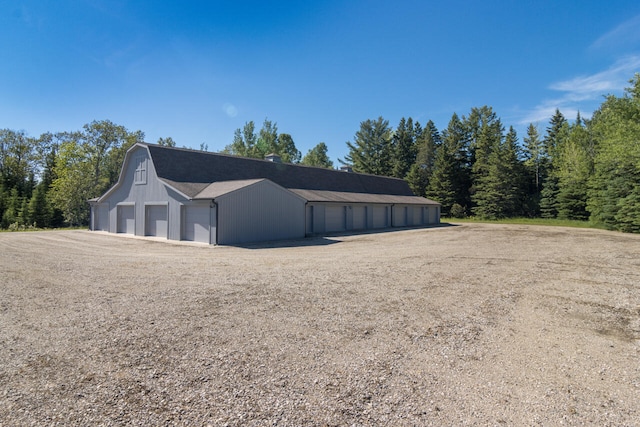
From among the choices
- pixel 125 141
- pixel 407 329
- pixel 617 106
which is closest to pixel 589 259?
pixel 407 329

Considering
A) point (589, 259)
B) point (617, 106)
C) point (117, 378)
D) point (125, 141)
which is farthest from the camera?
point (125, 141)

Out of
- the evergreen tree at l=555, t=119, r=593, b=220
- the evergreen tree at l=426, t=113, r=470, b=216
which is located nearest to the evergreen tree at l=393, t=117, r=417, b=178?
the evergreen tree at l=426, t=113, r=470, b=216

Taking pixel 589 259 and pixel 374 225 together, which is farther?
pixel 374 225

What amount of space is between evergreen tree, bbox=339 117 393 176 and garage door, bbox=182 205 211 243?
39.0 meters

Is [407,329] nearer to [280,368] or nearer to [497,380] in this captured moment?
[497,380]

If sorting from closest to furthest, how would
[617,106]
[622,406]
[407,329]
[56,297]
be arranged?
[622,406]
[407,329]
[56,297]
[617,106]

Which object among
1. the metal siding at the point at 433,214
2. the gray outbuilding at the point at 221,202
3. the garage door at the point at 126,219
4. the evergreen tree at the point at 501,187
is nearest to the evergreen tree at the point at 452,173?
the evergreen tree at the point at 501,187

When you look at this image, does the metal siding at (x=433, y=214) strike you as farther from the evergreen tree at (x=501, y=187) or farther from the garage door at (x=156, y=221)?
the garage door at (x=156, y=221)

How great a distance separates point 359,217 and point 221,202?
43.2ft

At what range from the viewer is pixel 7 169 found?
43.6 m

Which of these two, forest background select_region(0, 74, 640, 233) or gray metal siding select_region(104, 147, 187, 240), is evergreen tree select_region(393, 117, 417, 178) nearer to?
forest background select_region(0, 74, 640, 233)

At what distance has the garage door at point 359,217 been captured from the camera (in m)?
26.7

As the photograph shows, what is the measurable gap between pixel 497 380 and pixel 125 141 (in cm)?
4463

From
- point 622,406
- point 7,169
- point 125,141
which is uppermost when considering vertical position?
point 125,141
